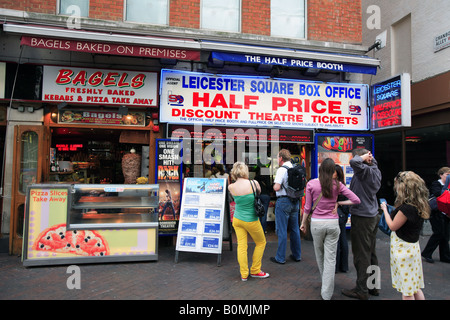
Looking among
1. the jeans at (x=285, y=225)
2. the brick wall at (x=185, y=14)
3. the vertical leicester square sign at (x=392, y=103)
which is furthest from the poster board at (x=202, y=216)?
the vertical leicester square sign at (x=392, y=103)

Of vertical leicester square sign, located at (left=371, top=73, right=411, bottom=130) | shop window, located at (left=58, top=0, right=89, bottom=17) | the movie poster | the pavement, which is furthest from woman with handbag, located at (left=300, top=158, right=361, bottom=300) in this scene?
shop window, located at (left=58, top=0, right=89, bottom=17)

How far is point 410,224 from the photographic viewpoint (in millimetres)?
3277

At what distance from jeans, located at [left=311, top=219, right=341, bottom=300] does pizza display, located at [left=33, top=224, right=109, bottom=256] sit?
371cm

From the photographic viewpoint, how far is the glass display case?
201 inches

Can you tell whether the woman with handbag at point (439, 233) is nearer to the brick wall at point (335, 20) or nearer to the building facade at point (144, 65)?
the building facade at point (144, 65)

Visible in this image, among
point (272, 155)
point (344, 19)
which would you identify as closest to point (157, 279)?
point (272, 155)

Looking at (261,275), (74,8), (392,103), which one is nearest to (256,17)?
(392,103)

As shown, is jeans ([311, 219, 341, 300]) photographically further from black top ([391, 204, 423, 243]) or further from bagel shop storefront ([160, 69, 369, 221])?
bagel shop storefront ([160, 69, 369, 221])

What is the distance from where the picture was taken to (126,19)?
7012mm

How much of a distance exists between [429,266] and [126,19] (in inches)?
328

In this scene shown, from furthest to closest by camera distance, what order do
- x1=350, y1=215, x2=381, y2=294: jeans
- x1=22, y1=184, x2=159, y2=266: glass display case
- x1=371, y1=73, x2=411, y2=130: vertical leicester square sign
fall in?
x1=371, y1=73, x2=411, y2=130: vertical leicester square sign < x1=22, y1=184, x2=159, y2=266: glass display case < x1=350, y1=215, x2=381, y2=294: jeans

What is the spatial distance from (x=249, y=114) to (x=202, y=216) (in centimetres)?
290

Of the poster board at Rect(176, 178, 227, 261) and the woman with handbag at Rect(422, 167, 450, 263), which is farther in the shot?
the woman with handbag at Rect(422, 167, 450, 263)

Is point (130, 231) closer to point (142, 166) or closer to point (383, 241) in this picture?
point (142, 166)
